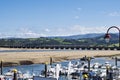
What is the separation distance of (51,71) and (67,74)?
245cm

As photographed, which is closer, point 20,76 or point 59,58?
point 20,76

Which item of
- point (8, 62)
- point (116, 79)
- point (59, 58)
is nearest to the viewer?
point (116, 79)

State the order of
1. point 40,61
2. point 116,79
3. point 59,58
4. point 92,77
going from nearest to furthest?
point 116,79, point 92,77, point 40,61, point 59,58

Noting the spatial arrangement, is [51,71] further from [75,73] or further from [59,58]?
[59,58]

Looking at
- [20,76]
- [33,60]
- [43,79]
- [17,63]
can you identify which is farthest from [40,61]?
[43,79]

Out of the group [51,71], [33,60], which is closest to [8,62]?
[33,60]

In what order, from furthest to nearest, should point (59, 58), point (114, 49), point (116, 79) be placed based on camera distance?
point (114, 49), point (59, 58), point (116, 79)

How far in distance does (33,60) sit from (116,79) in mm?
60461

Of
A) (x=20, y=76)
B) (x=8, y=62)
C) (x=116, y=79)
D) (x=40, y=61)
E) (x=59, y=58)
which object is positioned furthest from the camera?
(x=59, y=58)

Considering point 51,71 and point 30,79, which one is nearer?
point 30,79

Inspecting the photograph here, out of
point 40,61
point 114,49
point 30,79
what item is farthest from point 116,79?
point 114,49

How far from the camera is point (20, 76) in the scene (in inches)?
1939

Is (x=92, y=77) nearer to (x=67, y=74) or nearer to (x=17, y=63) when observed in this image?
(x=67, y=74)

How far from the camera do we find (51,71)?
5666cm
